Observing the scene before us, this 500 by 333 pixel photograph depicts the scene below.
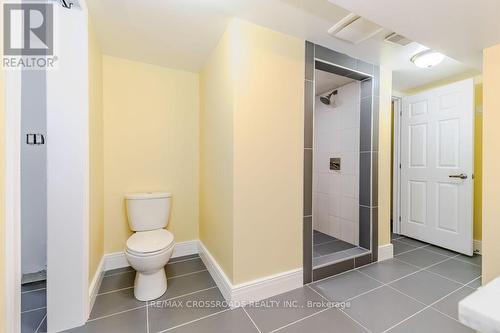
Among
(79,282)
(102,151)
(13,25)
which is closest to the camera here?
(13,25)

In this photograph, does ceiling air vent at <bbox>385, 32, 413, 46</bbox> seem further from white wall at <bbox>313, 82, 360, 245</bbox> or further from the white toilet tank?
the white toilet tank

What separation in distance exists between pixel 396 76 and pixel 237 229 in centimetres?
277

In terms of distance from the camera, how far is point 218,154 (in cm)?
196

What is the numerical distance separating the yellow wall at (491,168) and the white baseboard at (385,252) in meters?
0.96

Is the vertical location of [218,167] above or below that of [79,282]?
above

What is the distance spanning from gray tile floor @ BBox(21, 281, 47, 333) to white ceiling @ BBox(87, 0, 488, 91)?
2165 millimetres

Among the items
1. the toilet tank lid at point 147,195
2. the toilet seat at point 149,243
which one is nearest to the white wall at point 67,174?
the toilet seat at point 149,243

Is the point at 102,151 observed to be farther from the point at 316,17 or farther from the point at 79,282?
the point at 316,17

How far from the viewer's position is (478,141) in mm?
2602

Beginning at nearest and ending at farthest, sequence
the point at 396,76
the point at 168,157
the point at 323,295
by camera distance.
A: the point at 323,295 < the point at 168,157 < the point at 396,76

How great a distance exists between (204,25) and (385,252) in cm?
289

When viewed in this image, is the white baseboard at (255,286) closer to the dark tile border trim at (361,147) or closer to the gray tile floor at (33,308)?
the dark tile border trim at (361,147)

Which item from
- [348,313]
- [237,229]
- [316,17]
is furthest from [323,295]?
[316,17]

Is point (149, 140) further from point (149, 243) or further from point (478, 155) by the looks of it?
point (478, 155)
